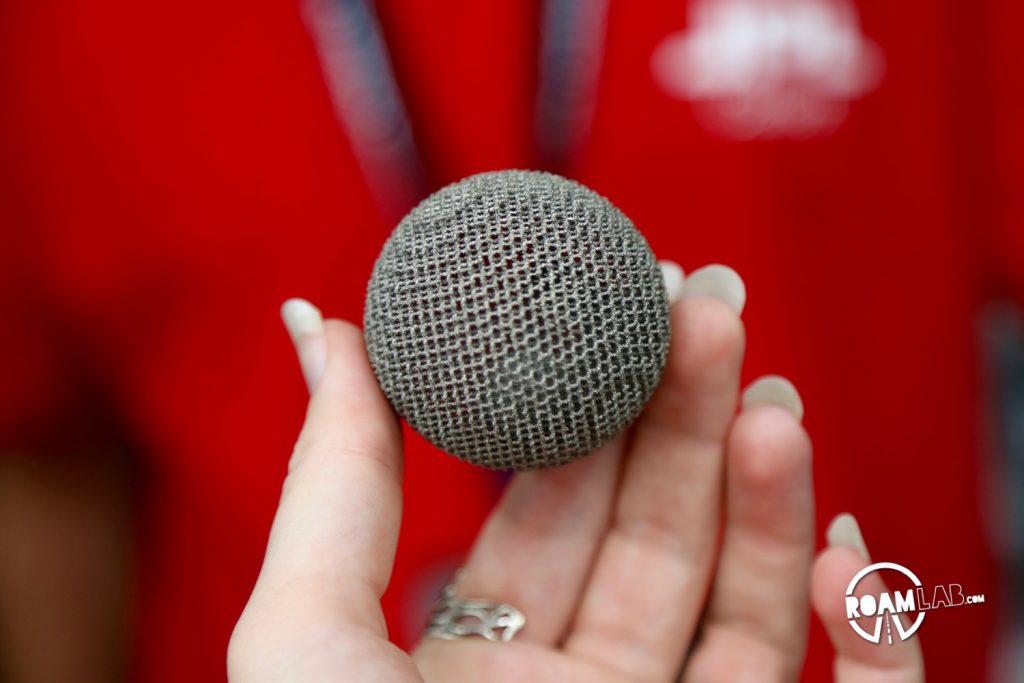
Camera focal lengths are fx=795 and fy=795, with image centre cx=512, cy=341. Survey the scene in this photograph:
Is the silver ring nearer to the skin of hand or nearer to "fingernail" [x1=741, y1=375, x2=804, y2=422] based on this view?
the skin of hand

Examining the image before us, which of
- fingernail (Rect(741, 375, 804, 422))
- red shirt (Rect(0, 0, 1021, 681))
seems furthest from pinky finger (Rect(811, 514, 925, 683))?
red shirt (Rect(0, 0, 1021, 681))

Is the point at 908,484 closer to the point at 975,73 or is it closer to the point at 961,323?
the point at 961,323

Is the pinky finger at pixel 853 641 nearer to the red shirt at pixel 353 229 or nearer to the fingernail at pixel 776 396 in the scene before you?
the fingernail at pixel 776 396

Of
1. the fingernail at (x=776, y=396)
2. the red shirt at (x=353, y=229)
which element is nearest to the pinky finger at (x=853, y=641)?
the fingernail at (x=776, y=396)

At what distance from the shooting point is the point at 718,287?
57cm

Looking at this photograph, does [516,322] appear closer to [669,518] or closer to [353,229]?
[669,518]

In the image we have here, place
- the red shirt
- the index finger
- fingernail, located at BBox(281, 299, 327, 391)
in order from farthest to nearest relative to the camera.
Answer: the red shirt < fingernail, located at BBox(281, 299, 327, 391) < the index finger

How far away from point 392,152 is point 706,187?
0.31 meters

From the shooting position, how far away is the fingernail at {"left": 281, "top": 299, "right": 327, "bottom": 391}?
1.66 feet

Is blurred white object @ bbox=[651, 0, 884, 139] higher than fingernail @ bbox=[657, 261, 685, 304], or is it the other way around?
blurred white object @ bbox=[651, 0, 884, 139]

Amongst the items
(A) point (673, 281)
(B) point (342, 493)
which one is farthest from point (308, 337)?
(A) point (673, 281)

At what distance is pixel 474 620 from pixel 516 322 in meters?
0.24

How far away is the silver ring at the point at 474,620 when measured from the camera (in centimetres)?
55

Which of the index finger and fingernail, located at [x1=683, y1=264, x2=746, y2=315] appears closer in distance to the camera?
the index finger
